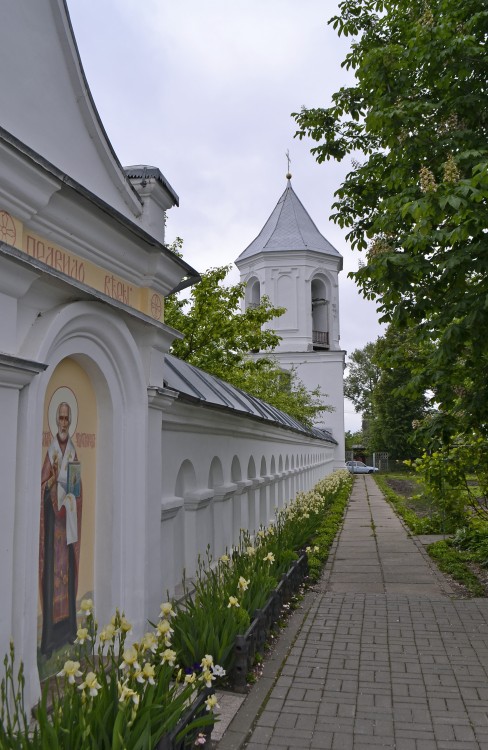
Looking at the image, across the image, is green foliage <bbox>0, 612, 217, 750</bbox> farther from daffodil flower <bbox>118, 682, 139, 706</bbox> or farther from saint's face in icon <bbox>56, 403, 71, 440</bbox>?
saint's face in icon <bbox>56, 403, 71, 440</bbox>

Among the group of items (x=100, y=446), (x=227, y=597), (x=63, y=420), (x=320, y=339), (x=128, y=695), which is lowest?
(x=227, y=597)

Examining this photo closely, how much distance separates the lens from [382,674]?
5.09 metres

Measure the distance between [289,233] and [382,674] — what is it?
4025 centimetres

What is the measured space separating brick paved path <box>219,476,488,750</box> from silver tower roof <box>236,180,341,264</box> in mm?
34952

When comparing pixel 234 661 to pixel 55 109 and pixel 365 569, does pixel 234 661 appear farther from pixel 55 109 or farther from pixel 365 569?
pixel 365 569

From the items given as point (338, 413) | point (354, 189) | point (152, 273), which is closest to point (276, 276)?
point (338, 413)

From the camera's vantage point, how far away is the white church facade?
3.46m

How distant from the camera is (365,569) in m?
9.73

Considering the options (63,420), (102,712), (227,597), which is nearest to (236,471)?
(227,597)

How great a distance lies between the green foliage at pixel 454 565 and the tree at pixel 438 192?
194 centimetres

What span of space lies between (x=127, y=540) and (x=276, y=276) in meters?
37.6

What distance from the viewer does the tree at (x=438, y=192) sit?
5.94 m

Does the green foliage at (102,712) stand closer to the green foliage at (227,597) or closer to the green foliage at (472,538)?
the green foliage at (227,597)

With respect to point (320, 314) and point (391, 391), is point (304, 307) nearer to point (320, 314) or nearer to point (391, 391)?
point (320, 314)
